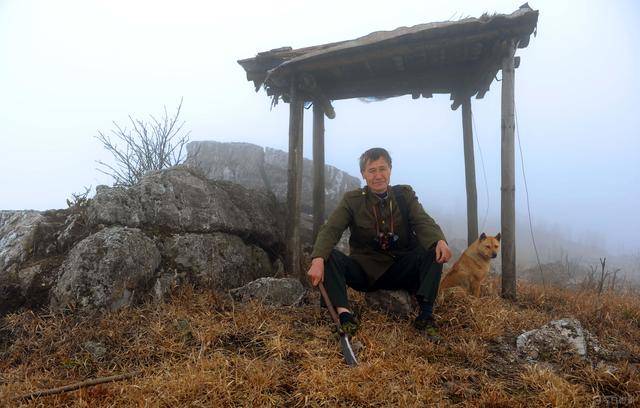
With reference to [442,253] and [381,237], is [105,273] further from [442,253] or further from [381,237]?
[442,253]

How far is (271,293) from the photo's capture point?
4230 mm

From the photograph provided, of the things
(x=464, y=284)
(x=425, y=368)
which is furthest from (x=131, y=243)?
(x=464, y=284)

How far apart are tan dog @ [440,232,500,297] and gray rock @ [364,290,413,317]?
3.46 ft

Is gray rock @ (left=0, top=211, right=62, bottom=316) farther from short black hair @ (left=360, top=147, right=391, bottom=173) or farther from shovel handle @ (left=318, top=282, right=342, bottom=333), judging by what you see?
short black hair @ (left=360, top=147, right=391, bottom=173)

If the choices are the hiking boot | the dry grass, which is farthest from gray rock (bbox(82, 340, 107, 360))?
the hiking boot

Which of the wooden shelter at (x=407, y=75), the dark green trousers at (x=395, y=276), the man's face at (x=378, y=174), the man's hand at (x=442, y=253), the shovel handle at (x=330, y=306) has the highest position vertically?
the wooden shelter at (x=407, y=75)

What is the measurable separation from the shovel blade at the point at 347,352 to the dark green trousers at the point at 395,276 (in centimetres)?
37

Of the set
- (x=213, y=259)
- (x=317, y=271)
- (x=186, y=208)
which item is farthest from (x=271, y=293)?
(x=186, y=208)

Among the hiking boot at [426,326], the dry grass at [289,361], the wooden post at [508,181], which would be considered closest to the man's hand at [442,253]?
the hiking boot at [426,326]

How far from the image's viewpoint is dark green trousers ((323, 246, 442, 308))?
11.3ft

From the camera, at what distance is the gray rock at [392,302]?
12.5 feet

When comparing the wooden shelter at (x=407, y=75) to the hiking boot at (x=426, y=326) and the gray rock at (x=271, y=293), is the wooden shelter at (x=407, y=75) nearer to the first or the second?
the gray rock at (x=271, y=293)

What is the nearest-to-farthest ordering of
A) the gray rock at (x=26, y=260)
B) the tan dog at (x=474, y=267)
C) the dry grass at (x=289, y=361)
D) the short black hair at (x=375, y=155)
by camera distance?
the dry grass at (x=289, y=361) < the gray rock at (x=26, y=260) < the short black hair at (x=375, y=155) < the tan dog at (x=474, y=267)

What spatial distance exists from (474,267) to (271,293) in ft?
8.54
